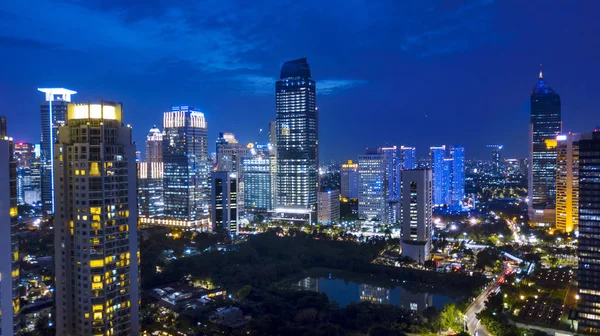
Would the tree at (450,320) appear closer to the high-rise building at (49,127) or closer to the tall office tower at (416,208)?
the tall office tower at (416,208)

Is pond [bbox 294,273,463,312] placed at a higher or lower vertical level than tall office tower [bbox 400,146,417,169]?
lower

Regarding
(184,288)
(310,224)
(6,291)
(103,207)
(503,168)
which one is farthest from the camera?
(503,168)

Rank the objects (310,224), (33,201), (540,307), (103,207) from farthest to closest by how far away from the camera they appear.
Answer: (33,201), (310,224), (540,307), (103,207)

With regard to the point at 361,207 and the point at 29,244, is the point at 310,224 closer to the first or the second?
the point at 361,207

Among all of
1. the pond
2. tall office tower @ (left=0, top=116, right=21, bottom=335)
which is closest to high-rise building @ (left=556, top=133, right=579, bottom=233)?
the pond

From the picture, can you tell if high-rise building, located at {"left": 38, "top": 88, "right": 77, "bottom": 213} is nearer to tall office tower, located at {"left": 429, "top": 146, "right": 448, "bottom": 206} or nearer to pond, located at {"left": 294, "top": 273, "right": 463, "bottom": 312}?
pond, located at {"left": 294, "top": 273, "right": 463, "bottom": 312}

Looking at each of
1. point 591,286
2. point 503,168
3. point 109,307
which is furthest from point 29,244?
point 503,168

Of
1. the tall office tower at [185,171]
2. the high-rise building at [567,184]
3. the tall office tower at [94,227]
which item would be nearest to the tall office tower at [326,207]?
the tall office tower at [185,171]
